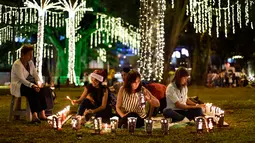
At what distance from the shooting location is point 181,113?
977 centimetres

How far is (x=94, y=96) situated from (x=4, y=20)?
2760 centimetres

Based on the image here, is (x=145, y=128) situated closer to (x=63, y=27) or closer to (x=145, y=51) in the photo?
(x=145, y=51)

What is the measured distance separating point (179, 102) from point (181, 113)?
0.44 metres

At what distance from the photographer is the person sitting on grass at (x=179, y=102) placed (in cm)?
939

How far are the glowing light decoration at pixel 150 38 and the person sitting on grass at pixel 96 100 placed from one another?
7182mm

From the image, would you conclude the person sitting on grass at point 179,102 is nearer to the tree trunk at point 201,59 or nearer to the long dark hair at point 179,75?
the long dark hair at point 179,75

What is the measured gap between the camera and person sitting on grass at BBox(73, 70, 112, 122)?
388 inches

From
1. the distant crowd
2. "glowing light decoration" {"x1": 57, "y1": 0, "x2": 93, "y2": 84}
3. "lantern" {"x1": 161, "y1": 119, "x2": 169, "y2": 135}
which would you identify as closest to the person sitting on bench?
"lantern" {"x1": 161, "y1": 119, "x2": 169, "y2": 135}

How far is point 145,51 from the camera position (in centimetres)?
1723

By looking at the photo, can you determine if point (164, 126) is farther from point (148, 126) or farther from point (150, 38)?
point (150, 38)

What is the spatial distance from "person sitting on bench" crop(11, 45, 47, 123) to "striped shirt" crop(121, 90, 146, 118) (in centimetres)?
205

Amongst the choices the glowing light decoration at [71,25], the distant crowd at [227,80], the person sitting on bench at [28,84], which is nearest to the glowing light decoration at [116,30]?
the distant crowd at [227,80]

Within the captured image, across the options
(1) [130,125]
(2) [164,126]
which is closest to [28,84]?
(1) [130,125]

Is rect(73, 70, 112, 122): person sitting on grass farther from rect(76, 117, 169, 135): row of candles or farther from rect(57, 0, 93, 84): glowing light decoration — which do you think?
rect(57, 0, 93, 84): glowing light decoration
